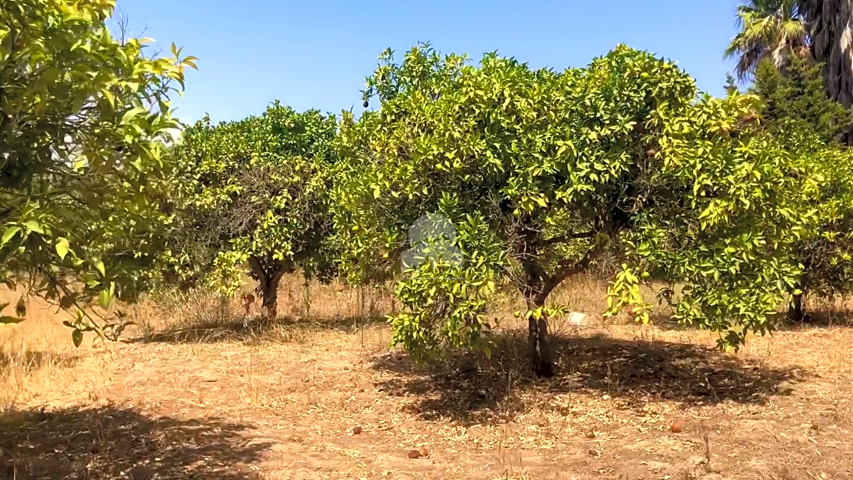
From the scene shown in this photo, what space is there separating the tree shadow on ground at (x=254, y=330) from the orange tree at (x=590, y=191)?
5308 mm

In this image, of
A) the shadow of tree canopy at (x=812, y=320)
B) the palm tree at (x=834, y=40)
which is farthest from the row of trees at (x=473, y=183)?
the palm tree at (x=834, y=40)

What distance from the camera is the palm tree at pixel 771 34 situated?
2248cm

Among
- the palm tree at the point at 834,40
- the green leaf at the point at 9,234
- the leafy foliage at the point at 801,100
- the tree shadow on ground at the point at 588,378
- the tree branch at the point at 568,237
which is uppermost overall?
the palm tree at the point at 834,40

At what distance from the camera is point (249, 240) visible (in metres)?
11.2

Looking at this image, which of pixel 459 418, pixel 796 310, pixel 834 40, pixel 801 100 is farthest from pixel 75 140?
pixel 834 40

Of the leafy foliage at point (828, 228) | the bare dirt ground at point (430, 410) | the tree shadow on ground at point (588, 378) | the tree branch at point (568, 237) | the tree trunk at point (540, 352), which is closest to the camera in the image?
the bare dirt ground at point (430, 410)

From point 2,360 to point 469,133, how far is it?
23.5ft

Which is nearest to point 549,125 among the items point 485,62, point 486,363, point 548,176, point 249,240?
point 548,176

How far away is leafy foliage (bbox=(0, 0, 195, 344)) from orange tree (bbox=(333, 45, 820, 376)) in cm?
254

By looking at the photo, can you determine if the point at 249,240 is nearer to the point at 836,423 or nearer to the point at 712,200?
the point at 712,200

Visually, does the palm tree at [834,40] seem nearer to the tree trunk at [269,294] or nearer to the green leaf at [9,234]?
the tree trunk at [269,294]

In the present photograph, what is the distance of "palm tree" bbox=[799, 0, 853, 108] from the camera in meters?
20.2

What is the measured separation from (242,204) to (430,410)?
18.8 feet

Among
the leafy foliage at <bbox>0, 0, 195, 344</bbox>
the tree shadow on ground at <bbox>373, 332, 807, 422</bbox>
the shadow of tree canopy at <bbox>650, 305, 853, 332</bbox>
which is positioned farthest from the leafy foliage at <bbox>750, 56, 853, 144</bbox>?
the leafy foliage at <bbox>0, 0, 195, 344</bbox>
